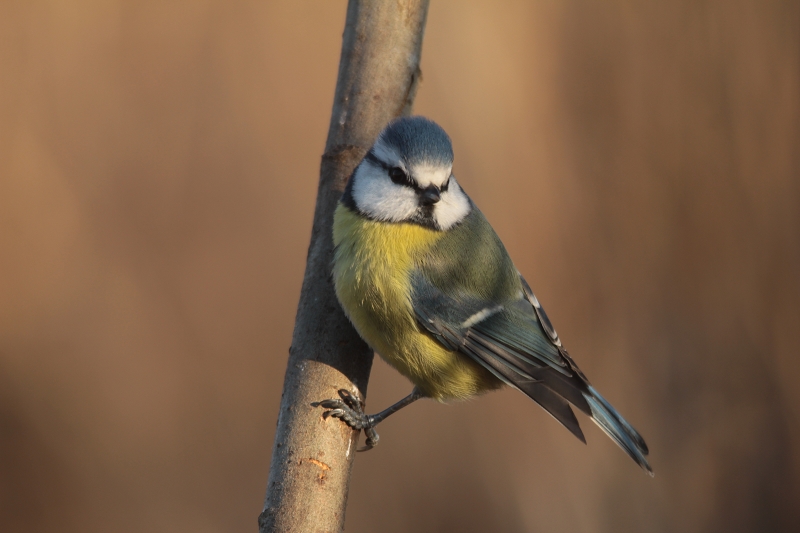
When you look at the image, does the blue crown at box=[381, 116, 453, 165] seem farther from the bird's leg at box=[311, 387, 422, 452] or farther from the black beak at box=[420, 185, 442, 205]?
the bird's leg at box=[311, 387, 422, 452]

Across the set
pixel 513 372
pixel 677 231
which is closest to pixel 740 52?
pixel 677 231

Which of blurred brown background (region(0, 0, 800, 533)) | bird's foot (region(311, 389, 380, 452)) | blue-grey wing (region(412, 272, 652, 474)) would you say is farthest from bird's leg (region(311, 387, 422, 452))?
blurred brown background (region(0, 0, 800, 533))

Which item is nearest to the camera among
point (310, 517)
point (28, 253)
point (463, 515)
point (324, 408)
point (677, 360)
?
point (310, 517)

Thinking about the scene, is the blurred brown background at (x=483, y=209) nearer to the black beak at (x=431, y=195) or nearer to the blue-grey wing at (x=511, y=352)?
the blue-grey wing at (x=511, y=352)

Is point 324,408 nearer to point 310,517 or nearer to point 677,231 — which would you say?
point 310,517

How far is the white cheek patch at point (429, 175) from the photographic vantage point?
1357 mm

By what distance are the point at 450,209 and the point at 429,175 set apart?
118mm

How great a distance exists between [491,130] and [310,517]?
4.95 feet

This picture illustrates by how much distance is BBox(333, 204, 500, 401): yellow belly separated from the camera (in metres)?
1.29

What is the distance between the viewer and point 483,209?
219 centimetres

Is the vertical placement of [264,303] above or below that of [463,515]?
above

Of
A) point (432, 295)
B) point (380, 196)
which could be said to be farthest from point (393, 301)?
point (380, 196)

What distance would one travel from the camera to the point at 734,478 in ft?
7.30

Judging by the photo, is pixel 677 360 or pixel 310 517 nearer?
pixel 310 517
